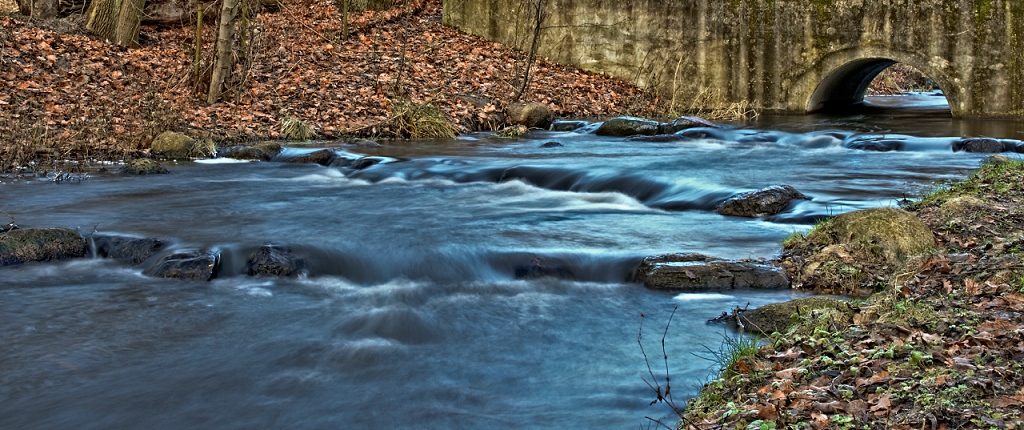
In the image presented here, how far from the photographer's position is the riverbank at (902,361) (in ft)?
12.0

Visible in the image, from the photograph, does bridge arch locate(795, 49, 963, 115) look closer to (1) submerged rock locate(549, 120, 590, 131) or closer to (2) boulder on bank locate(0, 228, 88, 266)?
(1) submerged rock locate(549, 120, 590, 131)

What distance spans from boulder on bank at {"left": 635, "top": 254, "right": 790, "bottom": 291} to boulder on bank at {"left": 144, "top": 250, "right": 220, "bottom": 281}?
10.6 feet

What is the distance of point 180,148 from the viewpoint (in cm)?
1333

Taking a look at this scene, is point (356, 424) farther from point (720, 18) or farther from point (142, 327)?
point (720, 18)

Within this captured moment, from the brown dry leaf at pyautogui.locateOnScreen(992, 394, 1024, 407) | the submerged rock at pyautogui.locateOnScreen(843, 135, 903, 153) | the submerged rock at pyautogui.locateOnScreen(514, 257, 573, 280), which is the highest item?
the submerged rock at pyautogui.locateOnScreen(843, 135, 903, 153)

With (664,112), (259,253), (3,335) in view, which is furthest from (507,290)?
(664,112)

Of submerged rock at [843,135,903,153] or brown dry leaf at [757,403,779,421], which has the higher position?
submerged rock at [843,135,903,153]

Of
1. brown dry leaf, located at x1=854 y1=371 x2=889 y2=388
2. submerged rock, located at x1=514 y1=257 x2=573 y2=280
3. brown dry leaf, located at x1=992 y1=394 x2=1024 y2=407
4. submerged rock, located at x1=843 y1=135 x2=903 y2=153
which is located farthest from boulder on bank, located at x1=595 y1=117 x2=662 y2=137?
brown dry leaf, located at x1=992 y1=394 x2=1024 y2=407

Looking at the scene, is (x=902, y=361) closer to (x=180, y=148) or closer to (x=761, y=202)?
(x=761, y=202)

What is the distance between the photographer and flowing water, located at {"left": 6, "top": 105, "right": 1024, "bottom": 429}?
15.9 ft

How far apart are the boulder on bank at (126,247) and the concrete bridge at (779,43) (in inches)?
546

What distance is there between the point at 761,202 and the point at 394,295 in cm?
401

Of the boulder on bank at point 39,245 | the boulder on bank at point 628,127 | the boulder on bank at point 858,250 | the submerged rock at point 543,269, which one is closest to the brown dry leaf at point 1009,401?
the boulder on bank at point 858,250

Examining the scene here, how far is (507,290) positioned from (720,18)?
14.3 metres
